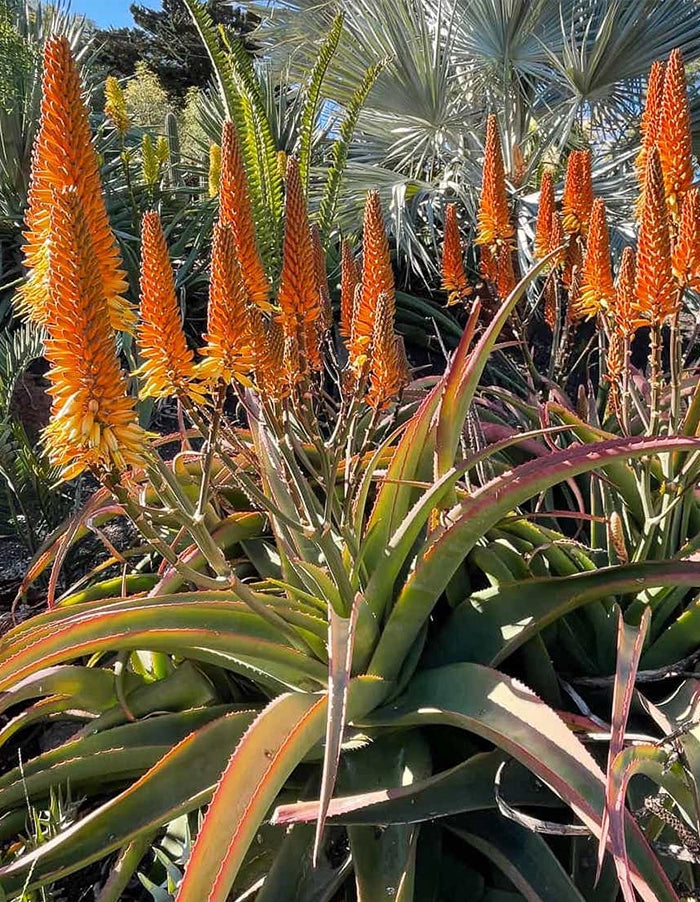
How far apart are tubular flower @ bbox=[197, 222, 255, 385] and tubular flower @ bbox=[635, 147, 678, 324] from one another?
0.70m

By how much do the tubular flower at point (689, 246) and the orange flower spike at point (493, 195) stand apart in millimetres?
530

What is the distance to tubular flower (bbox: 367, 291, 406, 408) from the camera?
1097mm

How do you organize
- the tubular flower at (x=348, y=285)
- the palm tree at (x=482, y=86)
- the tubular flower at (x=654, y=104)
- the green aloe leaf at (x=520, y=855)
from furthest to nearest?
the palm tree at (x=482, y=86) → the tubular flower at (x=348, y=285) → the tubular flower at (x=654, y=104) → the green aloe leaf at (x=520, y=855)

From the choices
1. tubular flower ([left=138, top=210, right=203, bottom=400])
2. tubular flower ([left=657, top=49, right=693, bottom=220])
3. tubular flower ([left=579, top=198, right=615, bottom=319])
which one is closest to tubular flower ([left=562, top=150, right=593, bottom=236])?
tubular flower ([left=579, top=198, right=615, bottom=319])

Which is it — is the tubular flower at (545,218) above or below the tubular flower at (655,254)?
above

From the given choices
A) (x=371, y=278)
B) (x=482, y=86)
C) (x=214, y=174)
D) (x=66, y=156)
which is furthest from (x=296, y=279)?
(x=482, y=86)

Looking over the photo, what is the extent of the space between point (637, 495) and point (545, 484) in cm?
42

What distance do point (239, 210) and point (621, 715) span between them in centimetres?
90

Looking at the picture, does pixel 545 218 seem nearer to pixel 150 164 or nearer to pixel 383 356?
pixel 383 356

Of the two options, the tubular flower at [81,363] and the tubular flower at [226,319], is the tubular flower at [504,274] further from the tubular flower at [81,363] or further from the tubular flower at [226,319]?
the tubular flower at [81,363]

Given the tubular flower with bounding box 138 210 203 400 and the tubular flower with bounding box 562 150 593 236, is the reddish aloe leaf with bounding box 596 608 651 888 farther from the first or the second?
the tubular flower with bounding box 562 150 593 236

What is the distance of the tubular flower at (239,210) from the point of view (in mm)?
1027

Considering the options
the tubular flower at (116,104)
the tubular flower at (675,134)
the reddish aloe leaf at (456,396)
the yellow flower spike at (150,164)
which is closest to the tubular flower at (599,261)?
the tubular flower at (675,134)

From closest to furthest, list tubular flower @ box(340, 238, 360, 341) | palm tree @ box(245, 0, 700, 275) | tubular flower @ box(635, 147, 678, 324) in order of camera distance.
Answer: tubular flower @ box(635, 147, 678, 324) < tubular flower @ box(340, 238, 360, 341) < palm tree @ box(245, 0, 700, 275)
